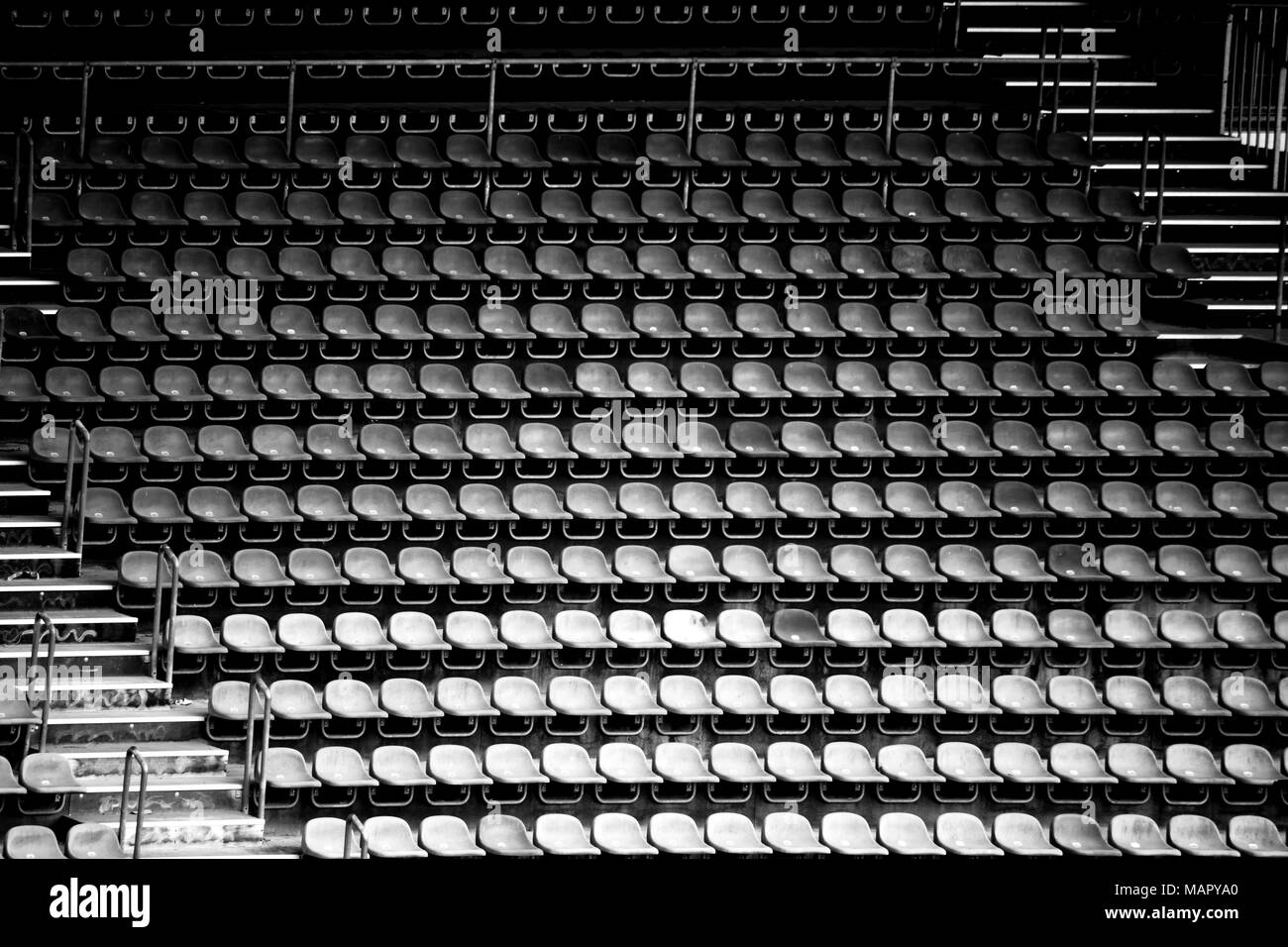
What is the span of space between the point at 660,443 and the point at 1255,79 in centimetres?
443

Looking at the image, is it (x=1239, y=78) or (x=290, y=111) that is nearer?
(x=290, y=111)

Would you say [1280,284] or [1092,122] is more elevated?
[1092,122]

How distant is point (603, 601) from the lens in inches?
332

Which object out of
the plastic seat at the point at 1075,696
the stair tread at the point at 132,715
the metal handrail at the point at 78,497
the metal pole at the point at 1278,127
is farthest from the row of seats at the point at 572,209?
the stair tread at the point at 132,715

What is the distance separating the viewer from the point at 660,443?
8750mm

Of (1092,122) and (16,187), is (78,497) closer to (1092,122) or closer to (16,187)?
(16,187)

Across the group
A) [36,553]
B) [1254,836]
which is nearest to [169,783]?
[36,553]

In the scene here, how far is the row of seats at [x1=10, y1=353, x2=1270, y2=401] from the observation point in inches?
346

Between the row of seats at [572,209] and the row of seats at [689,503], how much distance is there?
155cm

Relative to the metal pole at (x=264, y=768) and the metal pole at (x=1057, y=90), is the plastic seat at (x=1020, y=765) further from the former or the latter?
the metal pole at (x=1057, y=90)

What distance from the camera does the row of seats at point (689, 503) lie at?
838cm

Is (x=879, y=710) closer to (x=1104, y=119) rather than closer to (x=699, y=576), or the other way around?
(x=699, y=576)
